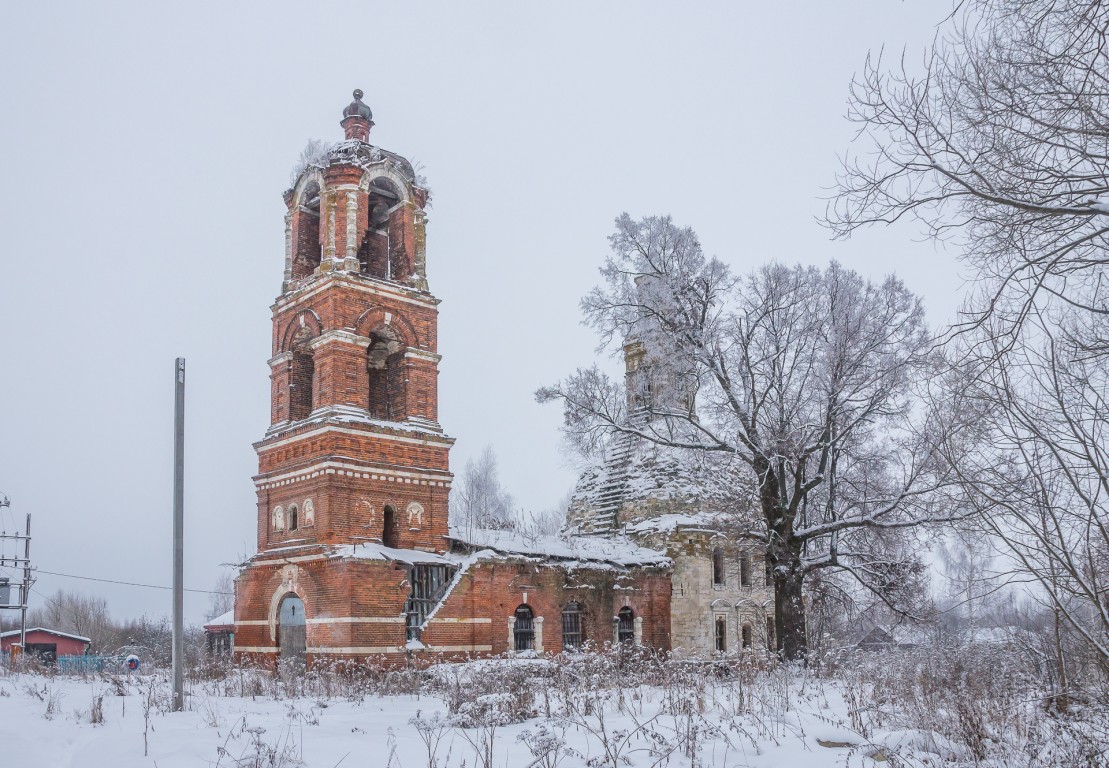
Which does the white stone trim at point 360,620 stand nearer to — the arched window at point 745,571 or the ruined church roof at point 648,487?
the ruined church roof at point 648,487

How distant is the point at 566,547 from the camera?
84.6ft

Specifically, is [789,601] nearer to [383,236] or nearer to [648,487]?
[648,487]

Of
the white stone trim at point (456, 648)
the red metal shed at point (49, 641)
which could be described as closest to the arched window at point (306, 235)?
the white stone trim at point (456, 648)

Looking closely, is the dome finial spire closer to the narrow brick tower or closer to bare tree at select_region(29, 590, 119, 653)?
the narrow brick tower

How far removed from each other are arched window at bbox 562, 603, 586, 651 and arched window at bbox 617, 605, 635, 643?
1.64 m

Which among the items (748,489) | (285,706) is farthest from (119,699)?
(748,489)

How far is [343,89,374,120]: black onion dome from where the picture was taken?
26163 millimetres

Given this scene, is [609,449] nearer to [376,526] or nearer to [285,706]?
[376,526]

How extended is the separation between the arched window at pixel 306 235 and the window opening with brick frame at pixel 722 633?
1616 cm

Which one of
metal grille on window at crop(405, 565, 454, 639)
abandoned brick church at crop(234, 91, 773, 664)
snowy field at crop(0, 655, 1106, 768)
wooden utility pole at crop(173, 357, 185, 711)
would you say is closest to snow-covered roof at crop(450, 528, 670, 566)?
abandoned brick church at crop(234, 91, 773, 664)

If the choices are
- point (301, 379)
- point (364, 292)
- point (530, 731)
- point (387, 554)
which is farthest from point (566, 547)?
point (530, 731)

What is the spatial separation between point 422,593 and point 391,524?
7.09ft

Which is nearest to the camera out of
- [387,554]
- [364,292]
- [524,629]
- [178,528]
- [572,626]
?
[178,528]

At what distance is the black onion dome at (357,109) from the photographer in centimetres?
2616
